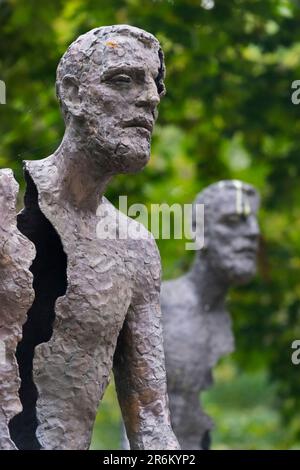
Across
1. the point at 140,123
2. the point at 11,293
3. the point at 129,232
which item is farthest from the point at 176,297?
the point at 11,293

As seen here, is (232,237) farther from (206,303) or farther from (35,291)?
(35,291)

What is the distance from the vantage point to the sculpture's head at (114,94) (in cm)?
619

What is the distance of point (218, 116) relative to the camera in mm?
12688

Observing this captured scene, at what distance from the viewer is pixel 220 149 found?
13.6 metres

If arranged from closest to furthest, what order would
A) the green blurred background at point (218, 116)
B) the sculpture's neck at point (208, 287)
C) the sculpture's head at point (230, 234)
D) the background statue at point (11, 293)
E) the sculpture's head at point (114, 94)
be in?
the background statue at point (11, 293) → the sculpture's head at point (114, 94) → the sculpture's head at point (230, 234) → the sculpture's neck at point (208, 287) → the green blurred background at point (218, 116)

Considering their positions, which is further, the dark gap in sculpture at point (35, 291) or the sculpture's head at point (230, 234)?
the sculpture's head at point (230, 234)

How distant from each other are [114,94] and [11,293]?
937mm

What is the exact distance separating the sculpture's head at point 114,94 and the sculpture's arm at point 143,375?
2.02 feet

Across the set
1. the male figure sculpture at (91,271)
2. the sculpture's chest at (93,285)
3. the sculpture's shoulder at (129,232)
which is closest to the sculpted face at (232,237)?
the sculpture's shoulder at (129,232)

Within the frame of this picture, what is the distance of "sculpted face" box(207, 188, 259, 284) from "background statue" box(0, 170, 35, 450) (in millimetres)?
4100

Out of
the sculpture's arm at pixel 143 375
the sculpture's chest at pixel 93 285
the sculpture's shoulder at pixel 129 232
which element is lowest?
the sculpture's arm at pixel 143 375

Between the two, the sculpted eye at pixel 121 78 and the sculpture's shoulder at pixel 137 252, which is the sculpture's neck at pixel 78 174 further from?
the sculpted eye at pixel 121 78

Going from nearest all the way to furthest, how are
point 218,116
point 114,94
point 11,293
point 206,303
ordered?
point 11,293 < point 114,94 < point 206,303 < point 218,116

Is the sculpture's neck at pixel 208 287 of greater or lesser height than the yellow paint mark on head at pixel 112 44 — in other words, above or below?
below
